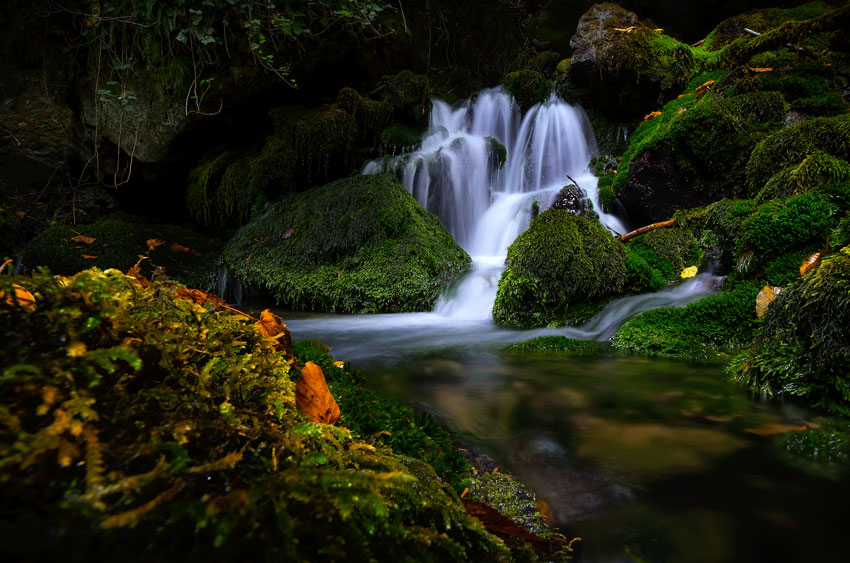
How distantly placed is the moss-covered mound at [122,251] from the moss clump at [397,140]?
4.91 metres

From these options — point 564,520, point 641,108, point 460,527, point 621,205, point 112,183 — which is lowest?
point 564,520

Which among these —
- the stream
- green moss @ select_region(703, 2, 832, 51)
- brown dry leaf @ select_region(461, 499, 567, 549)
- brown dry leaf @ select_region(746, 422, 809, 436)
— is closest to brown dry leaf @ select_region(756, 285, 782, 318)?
the stream

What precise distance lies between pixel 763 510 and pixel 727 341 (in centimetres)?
308

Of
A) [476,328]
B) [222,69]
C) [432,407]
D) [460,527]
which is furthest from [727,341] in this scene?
[222,69]

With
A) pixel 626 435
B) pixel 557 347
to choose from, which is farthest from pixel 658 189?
pixel 626 435

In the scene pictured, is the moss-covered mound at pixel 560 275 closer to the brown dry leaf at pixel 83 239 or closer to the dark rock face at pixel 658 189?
the dark rock face at pixel 658 189

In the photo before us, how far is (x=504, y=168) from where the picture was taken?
436 inches

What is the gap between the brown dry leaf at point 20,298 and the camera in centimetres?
65

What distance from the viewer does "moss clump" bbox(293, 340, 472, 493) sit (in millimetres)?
1579

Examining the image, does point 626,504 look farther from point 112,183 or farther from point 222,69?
point 112,183

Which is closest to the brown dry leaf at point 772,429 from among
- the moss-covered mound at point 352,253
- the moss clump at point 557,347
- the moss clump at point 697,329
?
the moss clump at point 697,329

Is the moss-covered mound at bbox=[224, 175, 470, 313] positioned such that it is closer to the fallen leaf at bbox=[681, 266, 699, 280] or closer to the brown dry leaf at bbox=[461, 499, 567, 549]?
the fallen leaf at bbox=[681, 266, 699, 280]

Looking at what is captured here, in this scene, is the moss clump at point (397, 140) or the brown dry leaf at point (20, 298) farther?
the moss clump at point (397, 140)

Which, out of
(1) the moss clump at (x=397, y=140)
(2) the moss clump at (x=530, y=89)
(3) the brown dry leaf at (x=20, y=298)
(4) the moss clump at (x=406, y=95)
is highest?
(2) the moss clump at (x=530, y=89)
